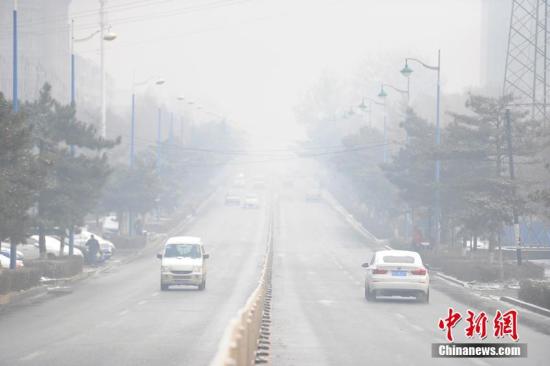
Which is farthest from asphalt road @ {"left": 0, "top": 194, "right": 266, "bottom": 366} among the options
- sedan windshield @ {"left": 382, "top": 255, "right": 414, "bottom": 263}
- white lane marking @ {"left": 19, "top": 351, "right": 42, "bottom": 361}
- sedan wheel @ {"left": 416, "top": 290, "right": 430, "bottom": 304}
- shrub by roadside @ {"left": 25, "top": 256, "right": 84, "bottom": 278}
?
sedan wheel @ {"left": 416, "top": 290, "right": 430, "bottom": 304}

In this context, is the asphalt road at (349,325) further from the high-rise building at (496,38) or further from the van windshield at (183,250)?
the high-rise building at (496,38)

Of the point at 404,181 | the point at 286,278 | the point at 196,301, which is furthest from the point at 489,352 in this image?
the point at 404,181

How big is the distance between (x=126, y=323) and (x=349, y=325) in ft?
16.8

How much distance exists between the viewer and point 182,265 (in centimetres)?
4253

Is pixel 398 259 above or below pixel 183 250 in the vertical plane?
above

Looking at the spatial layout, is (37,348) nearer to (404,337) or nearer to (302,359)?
(302,359)

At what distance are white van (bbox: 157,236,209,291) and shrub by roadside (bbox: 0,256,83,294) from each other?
14.5ft

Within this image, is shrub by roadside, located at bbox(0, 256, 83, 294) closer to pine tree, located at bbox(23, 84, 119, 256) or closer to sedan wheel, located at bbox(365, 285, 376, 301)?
pine tree, located at bbox(23, 84, 119, 256)

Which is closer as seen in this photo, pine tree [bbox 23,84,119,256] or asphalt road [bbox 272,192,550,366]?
asphalt road [bbox 272,192,550,366]

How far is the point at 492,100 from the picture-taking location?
53938mm

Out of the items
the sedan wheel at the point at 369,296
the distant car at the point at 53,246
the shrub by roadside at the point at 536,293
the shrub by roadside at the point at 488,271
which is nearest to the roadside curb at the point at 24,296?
the sedan wheel at the point at 369,296

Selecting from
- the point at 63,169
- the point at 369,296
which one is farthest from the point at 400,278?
the point at 63,169

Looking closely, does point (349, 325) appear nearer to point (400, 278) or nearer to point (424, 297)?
point (400, 278)

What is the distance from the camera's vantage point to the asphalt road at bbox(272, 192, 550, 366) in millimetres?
20266
